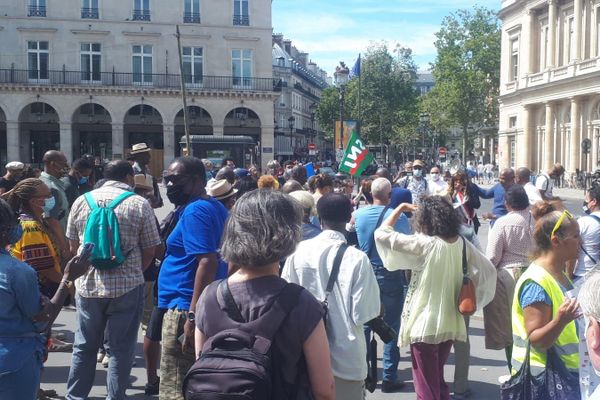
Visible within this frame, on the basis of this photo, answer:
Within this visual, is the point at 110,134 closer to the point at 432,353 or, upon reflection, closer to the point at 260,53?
the point at 260,53

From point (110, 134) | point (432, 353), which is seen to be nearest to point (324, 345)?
point (432, 353)

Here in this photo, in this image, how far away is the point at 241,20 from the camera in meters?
45.4

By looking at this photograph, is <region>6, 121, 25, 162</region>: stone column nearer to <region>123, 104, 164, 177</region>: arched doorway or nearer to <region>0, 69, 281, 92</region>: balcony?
<region>0, 69, 281, 92</region>: balcony

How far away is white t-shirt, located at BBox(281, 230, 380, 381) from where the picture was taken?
12.7 feet

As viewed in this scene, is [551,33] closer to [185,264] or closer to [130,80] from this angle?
[130,80]

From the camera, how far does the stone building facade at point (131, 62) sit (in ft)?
144

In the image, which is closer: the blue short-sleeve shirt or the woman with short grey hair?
the woman with short grey hair

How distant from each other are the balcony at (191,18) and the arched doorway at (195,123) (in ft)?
18.4

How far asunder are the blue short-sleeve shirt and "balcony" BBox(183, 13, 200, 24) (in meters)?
42.5

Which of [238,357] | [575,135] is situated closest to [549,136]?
[575,135]

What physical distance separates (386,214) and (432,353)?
68.2 inches

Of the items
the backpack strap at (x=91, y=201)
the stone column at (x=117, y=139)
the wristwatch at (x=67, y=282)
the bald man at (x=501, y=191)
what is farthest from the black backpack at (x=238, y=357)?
the stone column at (x=117, y=139)

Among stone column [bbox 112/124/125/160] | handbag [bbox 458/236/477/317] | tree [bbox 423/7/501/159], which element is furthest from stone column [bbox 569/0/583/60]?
handbag [bbox 458/236/477/317]

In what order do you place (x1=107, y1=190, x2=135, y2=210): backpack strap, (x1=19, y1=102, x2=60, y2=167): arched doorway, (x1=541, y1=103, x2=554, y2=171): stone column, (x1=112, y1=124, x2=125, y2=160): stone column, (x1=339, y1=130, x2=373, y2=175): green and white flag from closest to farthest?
(x1=107, y1=190, x2=135, y2=210): backpack strap
(x1=339, y1=130, x2=373, y2=175): green and white flag
(x1=112, y1=124, x2=125, y2=160): stone column
(x1=19, y1=102, x2=60, y2=167): arched doorway
(x1=541, y1=103, x2=554, y2=171): stone column
